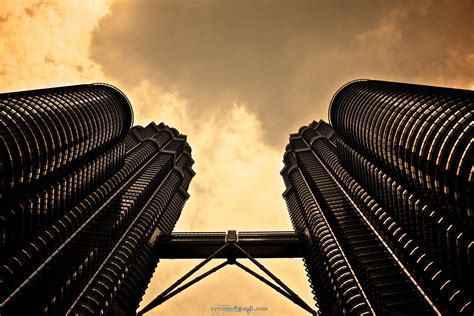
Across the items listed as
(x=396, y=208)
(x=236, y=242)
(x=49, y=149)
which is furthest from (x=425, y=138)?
(x=49, y=149)

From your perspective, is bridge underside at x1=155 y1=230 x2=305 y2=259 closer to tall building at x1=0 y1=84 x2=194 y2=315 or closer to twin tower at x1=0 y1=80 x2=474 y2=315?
twin tower at x1=0 y1=80 x2=474 y2=315

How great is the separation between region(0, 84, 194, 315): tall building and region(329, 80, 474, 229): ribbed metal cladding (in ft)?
203

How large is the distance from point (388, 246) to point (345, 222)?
18765 millimetres

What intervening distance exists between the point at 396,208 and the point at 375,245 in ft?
54.1

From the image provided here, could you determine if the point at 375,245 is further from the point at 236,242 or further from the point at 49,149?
the point at 49,149

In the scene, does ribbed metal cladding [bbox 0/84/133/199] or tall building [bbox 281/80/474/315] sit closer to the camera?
tall building [bbox 281/80/474/315]

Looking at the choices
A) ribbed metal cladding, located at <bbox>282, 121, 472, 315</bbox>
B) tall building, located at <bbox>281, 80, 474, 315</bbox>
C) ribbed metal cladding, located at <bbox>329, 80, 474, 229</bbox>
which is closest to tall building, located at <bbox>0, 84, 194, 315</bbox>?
ribbed metal cladding, located at <bbox>282, 121, 472, 315</bbox>

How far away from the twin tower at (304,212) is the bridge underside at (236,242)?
420 mm

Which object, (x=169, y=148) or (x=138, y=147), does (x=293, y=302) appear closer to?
(x=138, y=147)

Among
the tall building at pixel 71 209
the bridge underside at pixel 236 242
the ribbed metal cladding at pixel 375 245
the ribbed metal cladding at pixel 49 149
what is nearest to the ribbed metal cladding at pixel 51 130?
the ribbed metal cladding at pixel 49 149

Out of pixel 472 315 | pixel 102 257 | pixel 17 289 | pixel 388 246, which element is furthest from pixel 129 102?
pixel 472 315

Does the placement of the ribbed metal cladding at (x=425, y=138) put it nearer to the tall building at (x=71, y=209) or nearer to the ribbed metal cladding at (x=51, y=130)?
the ribbed metal cladding at (x=51, y=130)

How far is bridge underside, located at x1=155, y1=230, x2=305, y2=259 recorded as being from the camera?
356ft

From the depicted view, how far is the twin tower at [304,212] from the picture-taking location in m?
57.7
